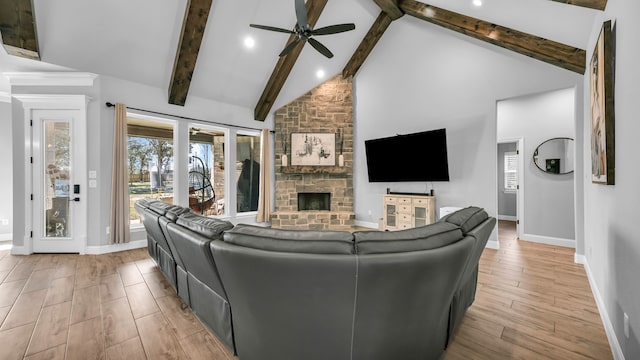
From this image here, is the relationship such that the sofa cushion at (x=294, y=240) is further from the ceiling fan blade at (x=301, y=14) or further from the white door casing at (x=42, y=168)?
the white door casing at (x=42, y=168)

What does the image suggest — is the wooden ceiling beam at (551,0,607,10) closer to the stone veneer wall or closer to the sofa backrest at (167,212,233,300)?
the sofa backrest at (167,212,233,300)

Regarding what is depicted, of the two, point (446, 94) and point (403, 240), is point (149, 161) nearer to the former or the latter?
point (403, 240)

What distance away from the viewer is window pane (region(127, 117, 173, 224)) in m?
4.87

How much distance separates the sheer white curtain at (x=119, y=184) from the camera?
420 cm

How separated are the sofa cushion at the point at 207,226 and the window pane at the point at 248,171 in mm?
4472

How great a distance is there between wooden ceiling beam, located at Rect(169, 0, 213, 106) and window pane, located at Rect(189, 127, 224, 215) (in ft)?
3.48

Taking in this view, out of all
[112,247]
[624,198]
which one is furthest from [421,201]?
[112,247]

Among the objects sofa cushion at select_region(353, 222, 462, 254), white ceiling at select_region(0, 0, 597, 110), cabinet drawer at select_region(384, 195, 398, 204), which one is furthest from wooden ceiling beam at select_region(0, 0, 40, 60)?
cabinet drawer at select_region(384, 195, 398, 204)

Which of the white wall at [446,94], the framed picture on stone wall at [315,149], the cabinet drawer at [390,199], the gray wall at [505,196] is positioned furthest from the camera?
the gray wall at [505,196]

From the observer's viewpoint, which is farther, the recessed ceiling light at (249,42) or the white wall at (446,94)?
the recessed ceiling light at (249,42)

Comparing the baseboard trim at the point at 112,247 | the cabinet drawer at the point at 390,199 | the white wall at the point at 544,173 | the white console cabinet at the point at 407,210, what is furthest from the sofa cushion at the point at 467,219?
the baseboard trim at the point at 112,247

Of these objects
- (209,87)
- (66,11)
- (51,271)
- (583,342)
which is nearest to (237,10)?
(209,87)

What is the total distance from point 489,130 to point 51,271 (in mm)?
6699

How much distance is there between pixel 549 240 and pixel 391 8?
205 inches
